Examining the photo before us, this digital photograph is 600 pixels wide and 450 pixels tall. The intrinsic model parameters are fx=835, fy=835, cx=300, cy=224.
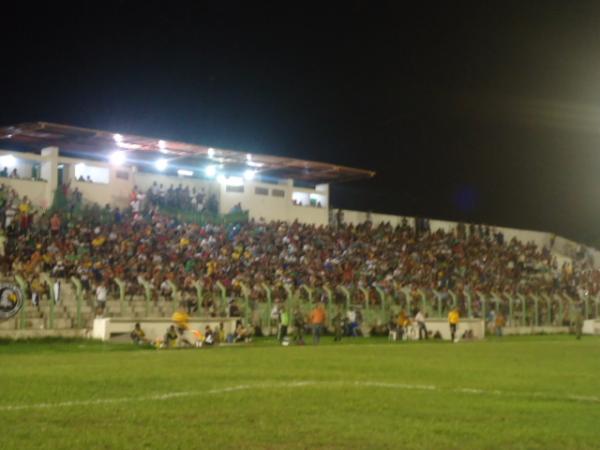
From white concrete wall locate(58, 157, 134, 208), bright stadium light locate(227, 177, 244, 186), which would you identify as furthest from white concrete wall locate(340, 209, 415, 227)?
white concrete wall locate(58, 157, 134, 208)

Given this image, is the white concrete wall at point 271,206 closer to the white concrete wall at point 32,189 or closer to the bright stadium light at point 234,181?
the bright stadium light at point 234,181

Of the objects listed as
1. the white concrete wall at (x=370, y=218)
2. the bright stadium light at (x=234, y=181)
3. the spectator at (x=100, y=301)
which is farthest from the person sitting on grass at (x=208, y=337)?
the white concrete wall at (x=370, y=218)

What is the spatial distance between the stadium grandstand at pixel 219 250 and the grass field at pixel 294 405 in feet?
47.7

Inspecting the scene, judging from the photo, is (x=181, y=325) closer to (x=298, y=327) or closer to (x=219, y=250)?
(x=298, y=327)

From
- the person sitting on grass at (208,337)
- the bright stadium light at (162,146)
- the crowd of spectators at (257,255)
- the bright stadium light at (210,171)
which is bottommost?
the person sitting on grass at (208,337)

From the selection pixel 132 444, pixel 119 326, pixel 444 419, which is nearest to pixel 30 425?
pixel 132 444

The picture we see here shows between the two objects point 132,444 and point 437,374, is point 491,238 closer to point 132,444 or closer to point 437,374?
point 437,374

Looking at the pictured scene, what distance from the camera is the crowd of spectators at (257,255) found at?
36625 mm

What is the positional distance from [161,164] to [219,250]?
9.21 metres

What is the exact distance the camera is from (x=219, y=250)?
43969mm

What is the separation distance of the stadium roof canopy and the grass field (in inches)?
949

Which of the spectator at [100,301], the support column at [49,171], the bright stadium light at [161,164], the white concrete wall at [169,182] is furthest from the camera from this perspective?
the bright stadium light at [161,164]

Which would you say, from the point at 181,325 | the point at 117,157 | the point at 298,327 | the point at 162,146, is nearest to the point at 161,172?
the point at 117,157

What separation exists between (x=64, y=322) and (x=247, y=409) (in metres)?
21.9
